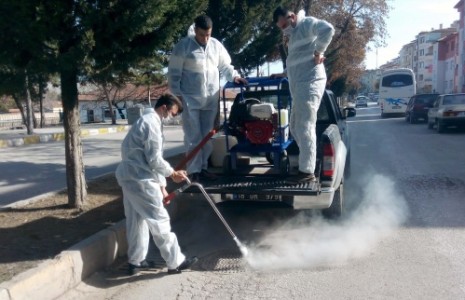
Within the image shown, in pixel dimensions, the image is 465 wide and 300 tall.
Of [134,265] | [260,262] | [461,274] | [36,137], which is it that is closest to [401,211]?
[461,274]

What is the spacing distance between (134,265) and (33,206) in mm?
2645

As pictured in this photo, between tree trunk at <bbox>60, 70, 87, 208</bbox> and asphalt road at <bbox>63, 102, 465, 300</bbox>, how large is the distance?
144 cm

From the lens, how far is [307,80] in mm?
5398

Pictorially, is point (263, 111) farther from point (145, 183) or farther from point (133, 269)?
point (133, 269)

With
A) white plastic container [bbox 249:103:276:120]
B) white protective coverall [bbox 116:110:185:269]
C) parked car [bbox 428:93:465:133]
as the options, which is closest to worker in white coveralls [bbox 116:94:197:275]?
white protective coverall [bbox 116:110:185:269]

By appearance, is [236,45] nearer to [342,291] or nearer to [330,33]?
[330,33]

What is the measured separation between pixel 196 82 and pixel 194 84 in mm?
36

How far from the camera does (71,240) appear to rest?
5039mm

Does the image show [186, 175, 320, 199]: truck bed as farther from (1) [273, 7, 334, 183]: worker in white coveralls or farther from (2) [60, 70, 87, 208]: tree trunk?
(2) [60, 70, 87, 208]: tree trunk

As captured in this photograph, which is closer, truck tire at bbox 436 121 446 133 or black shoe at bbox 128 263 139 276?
black shoe at bbox 128 263 139 276

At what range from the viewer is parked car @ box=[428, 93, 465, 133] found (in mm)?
17891

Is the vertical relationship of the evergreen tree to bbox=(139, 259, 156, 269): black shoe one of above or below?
above

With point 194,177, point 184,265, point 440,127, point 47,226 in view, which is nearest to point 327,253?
point 184,265

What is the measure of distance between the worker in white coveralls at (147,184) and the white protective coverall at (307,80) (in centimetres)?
151
